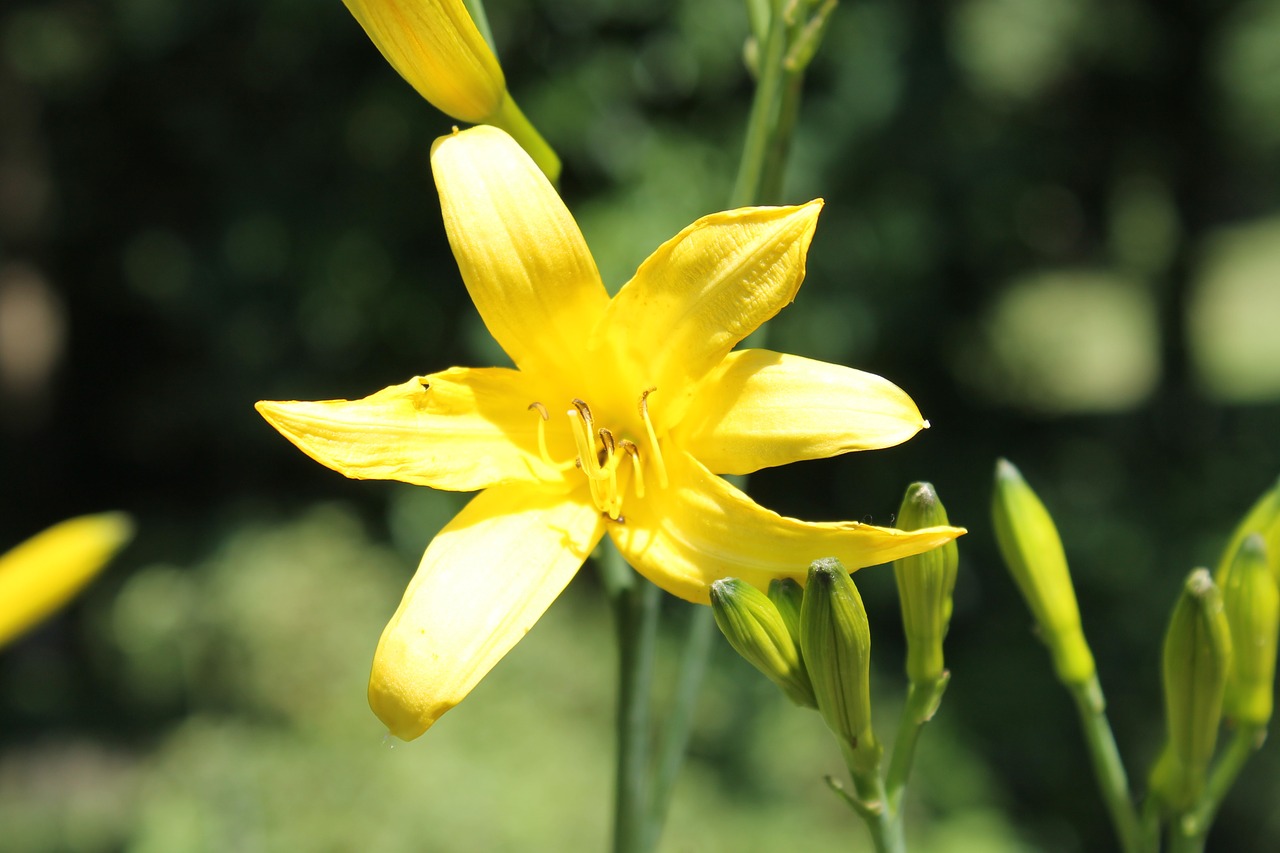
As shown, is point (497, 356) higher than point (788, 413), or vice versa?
point (788, 413)

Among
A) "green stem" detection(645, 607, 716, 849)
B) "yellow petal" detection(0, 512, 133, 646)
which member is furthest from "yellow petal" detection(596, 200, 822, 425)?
"yellow petal" detection(0, 512, 133, 646)

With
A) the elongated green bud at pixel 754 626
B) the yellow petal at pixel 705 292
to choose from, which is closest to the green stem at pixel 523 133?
the yellow petal at pixel 705 292

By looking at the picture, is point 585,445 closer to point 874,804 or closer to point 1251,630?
point 874,804

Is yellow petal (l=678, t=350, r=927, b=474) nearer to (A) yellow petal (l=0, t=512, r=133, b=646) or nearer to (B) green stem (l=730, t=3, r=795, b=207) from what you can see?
(B) green stem (l=730, t=3, r=795, b=207)

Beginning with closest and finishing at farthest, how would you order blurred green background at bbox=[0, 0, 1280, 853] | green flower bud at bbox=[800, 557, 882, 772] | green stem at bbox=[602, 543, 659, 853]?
1. green flower bud at bbox=[800, 557, 882, 772]
2. green stem at bbox=[602, 543, 659, 853]
3. blurred green background at bbox=[0, 0, 1280, 853]

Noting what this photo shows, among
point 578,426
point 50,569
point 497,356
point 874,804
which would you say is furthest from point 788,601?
point 497,356

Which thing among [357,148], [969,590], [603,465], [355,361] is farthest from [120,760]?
[603,465]

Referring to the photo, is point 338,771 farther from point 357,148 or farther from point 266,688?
point 357,148
